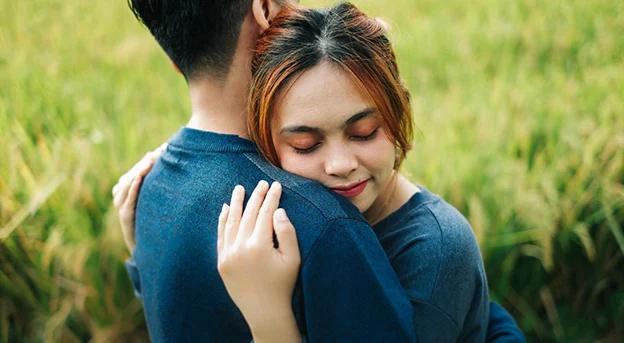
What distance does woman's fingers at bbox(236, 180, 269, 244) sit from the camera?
1.19 metres

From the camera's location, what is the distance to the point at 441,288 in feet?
4.38

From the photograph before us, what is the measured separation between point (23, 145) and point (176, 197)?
5.97ft

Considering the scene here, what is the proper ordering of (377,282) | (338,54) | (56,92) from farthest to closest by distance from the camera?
(56,92) < (338,54) < (377,282)

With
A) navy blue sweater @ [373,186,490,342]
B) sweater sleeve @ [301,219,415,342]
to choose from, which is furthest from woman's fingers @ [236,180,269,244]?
navy blue sweater @ [373,186,490,342]

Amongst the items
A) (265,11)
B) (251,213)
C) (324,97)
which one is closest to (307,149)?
(324,97)

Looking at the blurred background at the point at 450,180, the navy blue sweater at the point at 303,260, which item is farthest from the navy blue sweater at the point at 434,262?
the blurred background at the point at 450,180

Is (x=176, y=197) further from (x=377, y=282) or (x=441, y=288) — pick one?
(x=441, y=288)

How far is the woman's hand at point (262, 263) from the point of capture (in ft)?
3.81

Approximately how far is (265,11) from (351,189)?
0.47m

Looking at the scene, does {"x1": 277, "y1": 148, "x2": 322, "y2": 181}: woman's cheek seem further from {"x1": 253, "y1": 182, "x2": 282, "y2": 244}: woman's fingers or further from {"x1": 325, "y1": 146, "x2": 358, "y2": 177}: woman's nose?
{"x1": 253, "y1": 182, "x2": 282, "y2": 244}: woman's fingers

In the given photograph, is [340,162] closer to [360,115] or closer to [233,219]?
[360,115]

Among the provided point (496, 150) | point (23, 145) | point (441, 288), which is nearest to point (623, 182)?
point (496, 150)

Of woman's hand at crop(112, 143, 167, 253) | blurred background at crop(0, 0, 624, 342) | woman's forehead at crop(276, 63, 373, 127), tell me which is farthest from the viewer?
blurred background at crop(0, 0, 624, 342)

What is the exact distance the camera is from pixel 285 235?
3.79 feet
